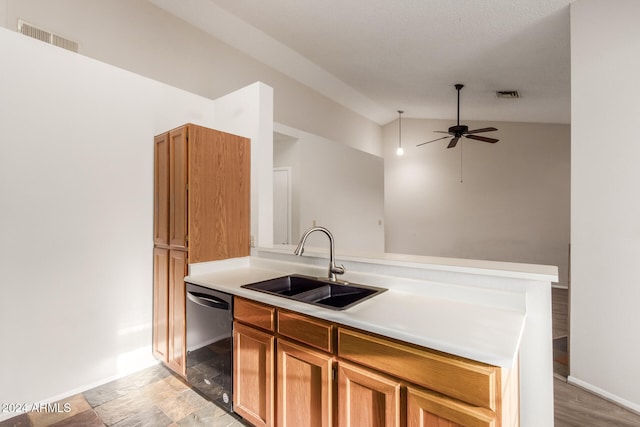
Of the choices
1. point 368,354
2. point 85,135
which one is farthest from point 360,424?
point 85,135

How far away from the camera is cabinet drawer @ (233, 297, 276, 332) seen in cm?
167

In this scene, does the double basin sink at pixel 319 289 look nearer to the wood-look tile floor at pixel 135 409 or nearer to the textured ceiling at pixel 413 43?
the wood-look tile floor at pixel 135 409

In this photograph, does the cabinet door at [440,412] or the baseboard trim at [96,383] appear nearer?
the cabinet door at [440,412]

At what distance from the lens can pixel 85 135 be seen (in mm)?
2215

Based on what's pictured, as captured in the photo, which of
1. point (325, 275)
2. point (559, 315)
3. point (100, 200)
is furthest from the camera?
Answer: point (559, 315)

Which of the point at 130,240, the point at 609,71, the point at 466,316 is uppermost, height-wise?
the point at 609,71

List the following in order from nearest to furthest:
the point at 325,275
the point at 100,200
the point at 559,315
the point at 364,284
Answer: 1. the point at 364,284
2. the point at 325,275
3. the point at 100,200
4. the point at 559,315

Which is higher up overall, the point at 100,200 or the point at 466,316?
the point at 100,200

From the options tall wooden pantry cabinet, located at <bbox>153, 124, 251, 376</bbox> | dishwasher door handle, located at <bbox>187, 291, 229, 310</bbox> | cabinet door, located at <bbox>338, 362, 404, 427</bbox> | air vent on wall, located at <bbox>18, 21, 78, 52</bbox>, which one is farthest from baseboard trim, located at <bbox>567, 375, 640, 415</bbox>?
air vent on wall, located at <bbox>18, 21, 78, 52</bbox>

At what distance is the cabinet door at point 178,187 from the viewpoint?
2.21 metres

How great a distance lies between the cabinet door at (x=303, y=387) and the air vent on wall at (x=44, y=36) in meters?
2.81

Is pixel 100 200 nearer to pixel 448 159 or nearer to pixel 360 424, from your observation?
pixel 360 424

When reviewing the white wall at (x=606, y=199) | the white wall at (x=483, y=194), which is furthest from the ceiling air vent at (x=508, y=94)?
the white wall at (x=606, y=199)

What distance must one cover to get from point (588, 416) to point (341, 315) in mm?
2034
